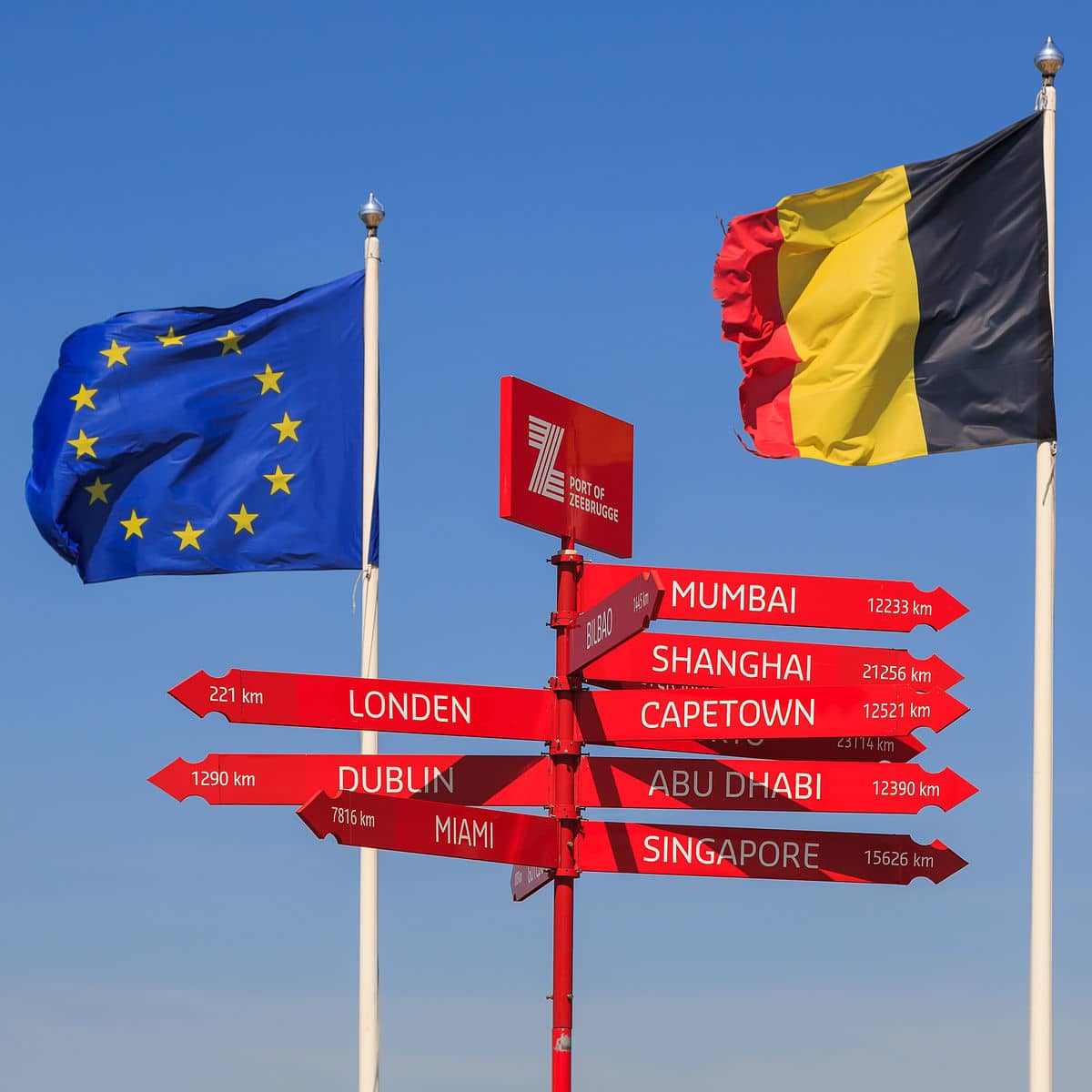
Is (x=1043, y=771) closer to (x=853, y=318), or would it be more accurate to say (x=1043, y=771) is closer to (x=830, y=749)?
(x=830, y=749)

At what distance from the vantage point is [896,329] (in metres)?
15.6

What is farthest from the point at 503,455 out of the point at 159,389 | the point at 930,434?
the point at 159,389

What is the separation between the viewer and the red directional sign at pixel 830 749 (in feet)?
42.7

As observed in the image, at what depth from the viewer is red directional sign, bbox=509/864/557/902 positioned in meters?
12.4

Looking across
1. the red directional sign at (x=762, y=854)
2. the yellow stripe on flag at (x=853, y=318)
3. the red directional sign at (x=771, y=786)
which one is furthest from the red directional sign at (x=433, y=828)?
the yellow stripe on flag at (x=853, y=318)

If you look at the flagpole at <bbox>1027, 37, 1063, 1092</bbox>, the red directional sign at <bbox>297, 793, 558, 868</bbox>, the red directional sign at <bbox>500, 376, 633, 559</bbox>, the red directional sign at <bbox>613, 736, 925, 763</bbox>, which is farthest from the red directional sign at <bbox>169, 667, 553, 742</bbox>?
the flagpole at <bbox>1027, 37, 1063, 1092</bbox>

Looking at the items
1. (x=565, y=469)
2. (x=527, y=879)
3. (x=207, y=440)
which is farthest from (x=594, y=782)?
(x=207, y=440)

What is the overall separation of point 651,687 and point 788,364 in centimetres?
A: 436

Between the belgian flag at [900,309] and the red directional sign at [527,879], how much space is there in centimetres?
427

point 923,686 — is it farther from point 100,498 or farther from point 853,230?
point 100,498

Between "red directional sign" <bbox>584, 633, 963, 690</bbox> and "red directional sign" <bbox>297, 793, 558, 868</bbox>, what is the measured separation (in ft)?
3.64

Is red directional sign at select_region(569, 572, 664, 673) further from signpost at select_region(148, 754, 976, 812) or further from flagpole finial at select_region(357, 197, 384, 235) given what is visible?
flagpole finial at select_region(357, 197, 384, 235)

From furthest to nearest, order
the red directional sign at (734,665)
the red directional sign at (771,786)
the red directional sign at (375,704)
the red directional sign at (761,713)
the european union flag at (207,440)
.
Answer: the european union flag at (207,440)
the red directional sign at (734,665)
the red directional sign at (771,786)
the red directional sign at (375,704)
the red directional sign at (761,713)

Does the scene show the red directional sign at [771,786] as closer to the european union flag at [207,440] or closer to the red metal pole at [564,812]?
the red metal pole at [564,812]
